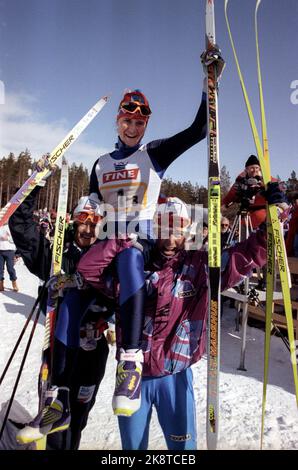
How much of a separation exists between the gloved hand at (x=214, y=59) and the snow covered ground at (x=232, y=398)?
3.34 metres

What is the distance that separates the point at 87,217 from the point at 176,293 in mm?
1162

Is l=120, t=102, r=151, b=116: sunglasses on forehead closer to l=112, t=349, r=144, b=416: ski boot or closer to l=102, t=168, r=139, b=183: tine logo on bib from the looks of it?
l=102, t=168, r=139, b=183: tine logo on bib

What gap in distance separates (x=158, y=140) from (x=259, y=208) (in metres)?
2.10

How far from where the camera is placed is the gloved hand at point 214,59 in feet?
6.93

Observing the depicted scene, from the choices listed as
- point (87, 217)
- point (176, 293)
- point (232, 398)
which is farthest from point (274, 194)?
point (232, 398)

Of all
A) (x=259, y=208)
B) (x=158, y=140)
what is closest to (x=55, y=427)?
(x=158, y=140)

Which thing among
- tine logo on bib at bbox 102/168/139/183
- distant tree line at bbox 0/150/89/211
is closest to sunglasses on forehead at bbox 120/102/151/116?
tine logo on bib at bbox 102/168/139/183

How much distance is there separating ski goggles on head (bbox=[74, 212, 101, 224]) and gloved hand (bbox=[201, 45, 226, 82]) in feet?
4.72

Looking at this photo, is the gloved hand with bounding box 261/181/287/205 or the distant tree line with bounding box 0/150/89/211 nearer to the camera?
the gloved hand with bounding box 261/181/287/205

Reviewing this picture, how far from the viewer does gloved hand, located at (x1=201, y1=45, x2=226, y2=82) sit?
2.11m

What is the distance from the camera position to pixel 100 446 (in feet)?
9.93

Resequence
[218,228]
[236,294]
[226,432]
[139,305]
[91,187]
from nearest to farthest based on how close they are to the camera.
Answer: [139,305], [218,228], [91,187], [226,432], [236,294]

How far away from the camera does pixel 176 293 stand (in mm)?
2039
